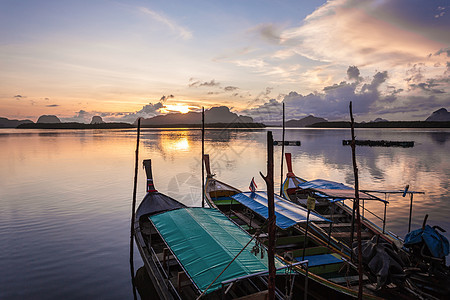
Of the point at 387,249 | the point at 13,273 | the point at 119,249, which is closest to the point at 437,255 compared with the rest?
the point at 387,249

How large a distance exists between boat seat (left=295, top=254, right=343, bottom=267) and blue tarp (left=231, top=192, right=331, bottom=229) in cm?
179

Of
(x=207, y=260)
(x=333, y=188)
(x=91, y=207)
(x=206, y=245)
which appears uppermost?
(x=333, y=188)

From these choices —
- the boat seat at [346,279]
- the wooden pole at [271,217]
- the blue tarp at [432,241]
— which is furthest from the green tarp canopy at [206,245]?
the blue tarp at [432,241]

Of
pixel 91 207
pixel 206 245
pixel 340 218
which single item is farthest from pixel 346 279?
pixel 91 207

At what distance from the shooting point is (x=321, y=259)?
1298 centimetres

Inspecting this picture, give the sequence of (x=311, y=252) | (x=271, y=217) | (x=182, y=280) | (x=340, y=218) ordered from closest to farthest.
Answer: (x=271, y=217) < (x=182, y=280) < (x=311, y=252) < (x=340, y=218)

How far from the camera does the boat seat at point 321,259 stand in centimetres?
1244

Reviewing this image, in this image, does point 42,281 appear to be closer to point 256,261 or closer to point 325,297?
point 256,261

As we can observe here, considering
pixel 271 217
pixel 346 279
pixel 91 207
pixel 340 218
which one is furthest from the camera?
pixel 91 207

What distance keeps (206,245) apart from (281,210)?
19.7ft

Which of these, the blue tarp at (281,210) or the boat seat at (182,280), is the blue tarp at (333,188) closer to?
the blue tarp at (281,210)

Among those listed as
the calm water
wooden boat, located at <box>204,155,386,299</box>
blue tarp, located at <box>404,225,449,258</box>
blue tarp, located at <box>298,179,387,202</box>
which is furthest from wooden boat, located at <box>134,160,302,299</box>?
blue tarp, located at <box>404,225,449,258</box>

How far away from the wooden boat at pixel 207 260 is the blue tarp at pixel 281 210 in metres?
2.40

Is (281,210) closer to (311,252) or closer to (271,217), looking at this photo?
(311,252)
